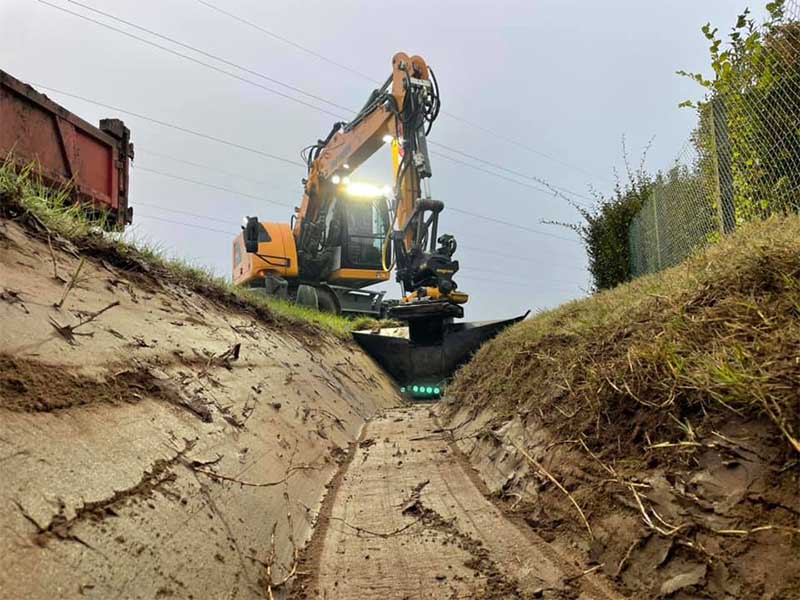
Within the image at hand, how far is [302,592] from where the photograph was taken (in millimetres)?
1660

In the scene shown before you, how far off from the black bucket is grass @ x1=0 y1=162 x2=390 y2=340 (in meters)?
2.70

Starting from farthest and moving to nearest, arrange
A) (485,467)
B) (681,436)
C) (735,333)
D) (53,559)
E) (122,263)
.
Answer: (122,263) < (485,467) < (735,333) < (681,436) < (53,559)

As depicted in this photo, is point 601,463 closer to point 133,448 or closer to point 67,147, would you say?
point 133,448

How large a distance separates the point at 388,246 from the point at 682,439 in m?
7.33

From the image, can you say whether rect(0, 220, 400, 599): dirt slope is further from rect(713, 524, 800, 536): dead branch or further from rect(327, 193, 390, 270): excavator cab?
rect(327, 193, 390, 270): excavator cab

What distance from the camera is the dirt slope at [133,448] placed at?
4.03 feet

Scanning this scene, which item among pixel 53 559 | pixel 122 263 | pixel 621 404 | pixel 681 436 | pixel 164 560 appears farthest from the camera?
pixel 122 263

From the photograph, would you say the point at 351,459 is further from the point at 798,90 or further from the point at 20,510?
the point at 798,90

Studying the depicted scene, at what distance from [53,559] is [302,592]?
780 millimetres

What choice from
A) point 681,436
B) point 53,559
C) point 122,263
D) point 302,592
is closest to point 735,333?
point 681,436

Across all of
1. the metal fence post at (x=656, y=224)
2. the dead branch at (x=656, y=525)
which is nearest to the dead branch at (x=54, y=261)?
the dead branch at (x=656, y=525)

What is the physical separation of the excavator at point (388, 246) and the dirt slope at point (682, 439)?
4290 mm

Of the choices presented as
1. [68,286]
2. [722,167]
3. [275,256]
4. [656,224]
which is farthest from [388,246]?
[68,286]

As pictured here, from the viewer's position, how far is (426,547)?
6.42 ft
